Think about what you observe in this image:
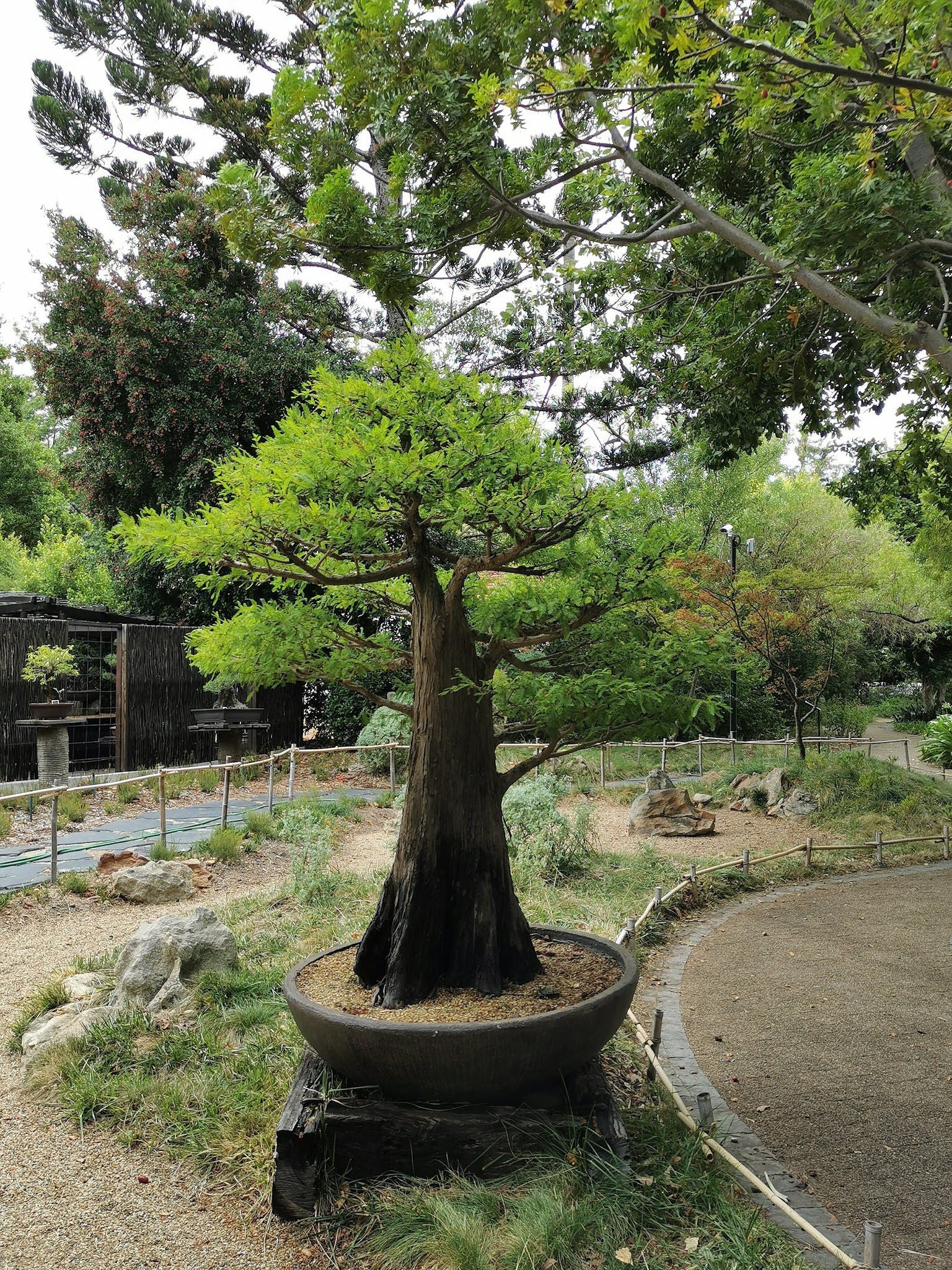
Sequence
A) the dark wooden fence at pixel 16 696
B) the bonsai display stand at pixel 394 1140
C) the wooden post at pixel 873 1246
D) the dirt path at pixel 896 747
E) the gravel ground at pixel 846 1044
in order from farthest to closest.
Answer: the dirt path at pixel 896 747
the dark wooden fence at pixel 16 696
the gravel ground at pixel 846 1044
the bonsai display stand at pixel 394 1140
the wooden post at pixel 873 1246

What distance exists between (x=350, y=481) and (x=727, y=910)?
5.90m

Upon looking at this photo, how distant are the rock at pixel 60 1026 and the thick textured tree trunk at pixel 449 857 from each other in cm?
158

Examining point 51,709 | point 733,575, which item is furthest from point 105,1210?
point 733,575

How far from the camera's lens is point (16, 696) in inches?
458

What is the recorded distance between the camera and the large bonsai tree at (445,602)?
3.20 meters

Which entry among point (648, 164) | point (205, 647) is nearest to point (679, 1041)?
point (205, 647)

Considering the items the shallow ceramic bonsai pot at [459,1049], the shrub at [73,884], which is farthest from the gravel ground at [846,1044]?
the shrub at [73,884]

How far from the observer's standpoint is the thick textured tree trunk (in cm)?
363

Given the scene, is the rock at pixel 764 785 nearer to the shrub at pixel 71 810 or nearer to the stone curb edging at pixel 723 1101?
the stone curb edging at pixel 723 1101

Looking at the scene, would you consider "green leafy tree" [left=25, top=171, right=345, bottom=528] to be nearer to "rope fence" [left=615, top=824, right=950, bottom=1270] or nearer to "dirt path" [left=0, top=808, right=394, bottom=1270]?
"rope fence" [left=615, top=824, right=950, bottom=1270]

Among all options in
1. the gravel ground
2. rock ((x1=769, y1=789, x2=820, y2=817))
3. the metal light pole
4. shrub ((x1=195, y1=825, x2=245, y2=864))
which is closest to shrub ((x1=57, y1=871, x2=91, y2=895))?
shrub ((x1=195, y1=825, x2=245, y2=864))

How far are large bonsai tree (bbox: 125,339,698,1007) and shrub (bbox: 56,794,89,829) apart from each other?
240 inches

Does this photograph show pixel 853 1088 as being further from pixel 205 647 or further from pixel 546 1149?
pixel 205 647

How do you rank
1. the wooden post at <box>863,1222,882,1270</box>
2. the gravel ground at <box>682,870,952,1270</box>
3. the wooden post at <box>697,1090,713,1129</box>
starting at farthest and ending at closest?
the wooden post at <box>697,1090,713,1129</box> < the gravel ground at <box>682,870,952,1270</box> < the wooden post at <box>863,1222,882,1270</box>
